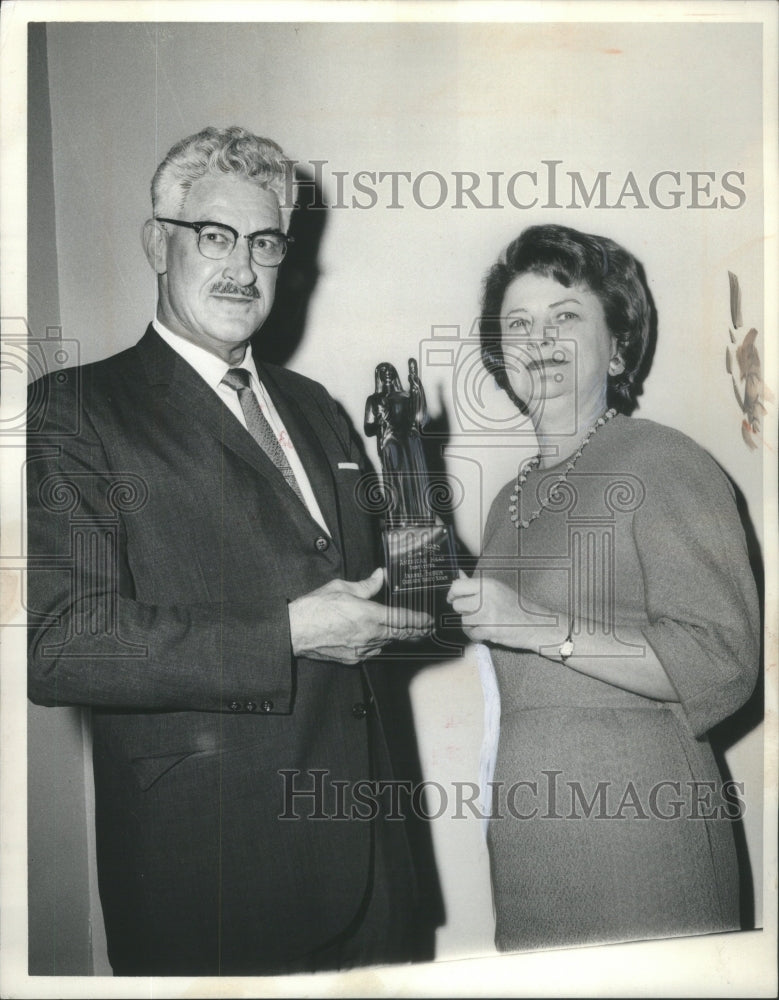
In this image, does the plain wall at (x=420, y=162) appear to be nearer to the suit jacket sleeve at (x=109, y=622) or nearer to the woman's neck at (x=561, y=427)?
the woman's neck at (x=561, y=427)

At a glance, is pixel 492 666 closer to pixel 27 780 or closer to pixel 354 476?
pixel 354 476

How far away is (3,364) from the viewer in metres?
2.39

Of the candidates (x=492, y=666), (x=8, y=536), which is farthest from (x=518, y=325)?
(x=8, y=536)

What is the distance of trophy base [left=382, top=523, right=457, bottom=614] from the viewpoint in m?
2.33

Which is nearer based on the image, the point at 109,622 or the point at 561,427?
the point at 109,622

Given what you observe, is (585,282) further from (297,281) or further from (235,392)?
(235,392)

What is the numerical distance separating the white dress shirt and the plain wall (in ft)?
0.32

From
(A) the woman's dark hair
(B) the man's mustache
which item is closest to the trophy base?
(A) the woman's dark hair

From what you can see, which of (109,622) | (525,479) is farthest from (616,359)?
(109,622)

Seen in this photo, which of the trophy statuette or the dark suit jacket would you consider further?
the trophy statuette

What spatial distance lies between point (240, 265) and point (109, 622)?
33.4 inches

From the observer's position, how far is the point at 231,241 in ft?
7.54

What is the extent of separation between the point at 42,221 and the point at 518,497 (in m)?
1.29
